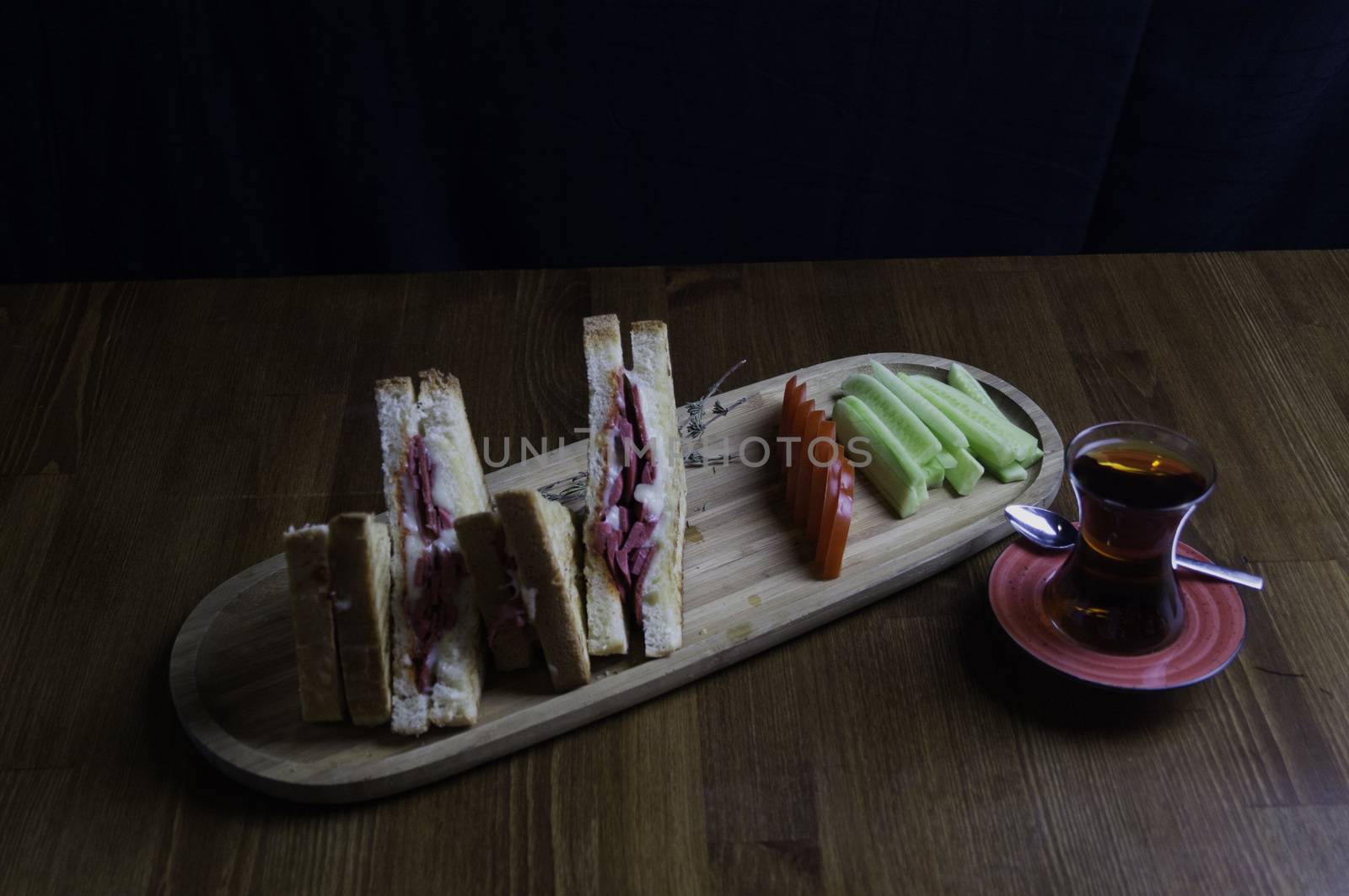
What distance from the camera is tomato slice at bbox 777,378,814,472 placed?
2141 mm

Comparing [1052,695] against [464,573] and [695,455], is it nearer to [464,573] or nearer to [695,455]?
[695,455]

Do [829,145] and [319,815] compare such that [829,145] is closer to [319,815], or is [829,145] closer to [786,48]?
[786,48]

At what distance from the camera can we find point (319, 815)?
63.9 inches

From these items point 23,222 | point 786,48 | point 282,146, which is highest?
point 786,48

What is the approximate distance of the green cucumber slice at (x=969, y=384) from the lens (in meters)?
2.24

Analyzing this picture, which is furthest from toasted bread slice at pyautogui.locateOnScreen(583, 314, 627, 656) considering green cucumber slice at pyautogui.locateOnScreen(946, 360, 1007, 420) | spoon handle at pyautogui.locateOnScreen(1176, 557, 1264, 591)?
spoon handle at pyautogui.locateOnScreen(1176, 557, 1264, 591)

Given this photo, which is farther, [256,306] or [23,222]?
[23,222]

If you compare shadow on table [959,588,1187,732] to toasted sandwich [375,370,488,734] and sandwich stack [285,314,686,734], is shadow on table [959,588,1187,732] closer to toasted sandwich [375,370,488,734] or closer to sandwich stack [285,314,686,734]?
sandwich stack [285,314,686,734]

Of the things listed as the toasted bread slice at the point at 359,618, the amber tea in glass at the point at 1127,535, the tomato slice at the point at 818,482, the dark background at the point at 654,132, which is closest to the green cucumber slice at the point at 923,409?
the tomato slice at the point at 818,482

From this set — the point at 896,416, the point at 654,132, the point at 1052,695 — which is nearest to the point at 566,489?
the point at 896,416

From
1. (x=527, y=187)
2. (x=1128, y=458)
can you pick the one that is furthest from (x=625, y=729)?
(x=527, y=187)

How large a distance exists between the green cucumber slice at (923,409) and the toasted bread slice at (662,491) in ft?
1.29

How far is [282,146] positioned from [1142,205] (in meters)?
2.37

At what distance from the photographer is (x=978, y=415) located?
2164mm
